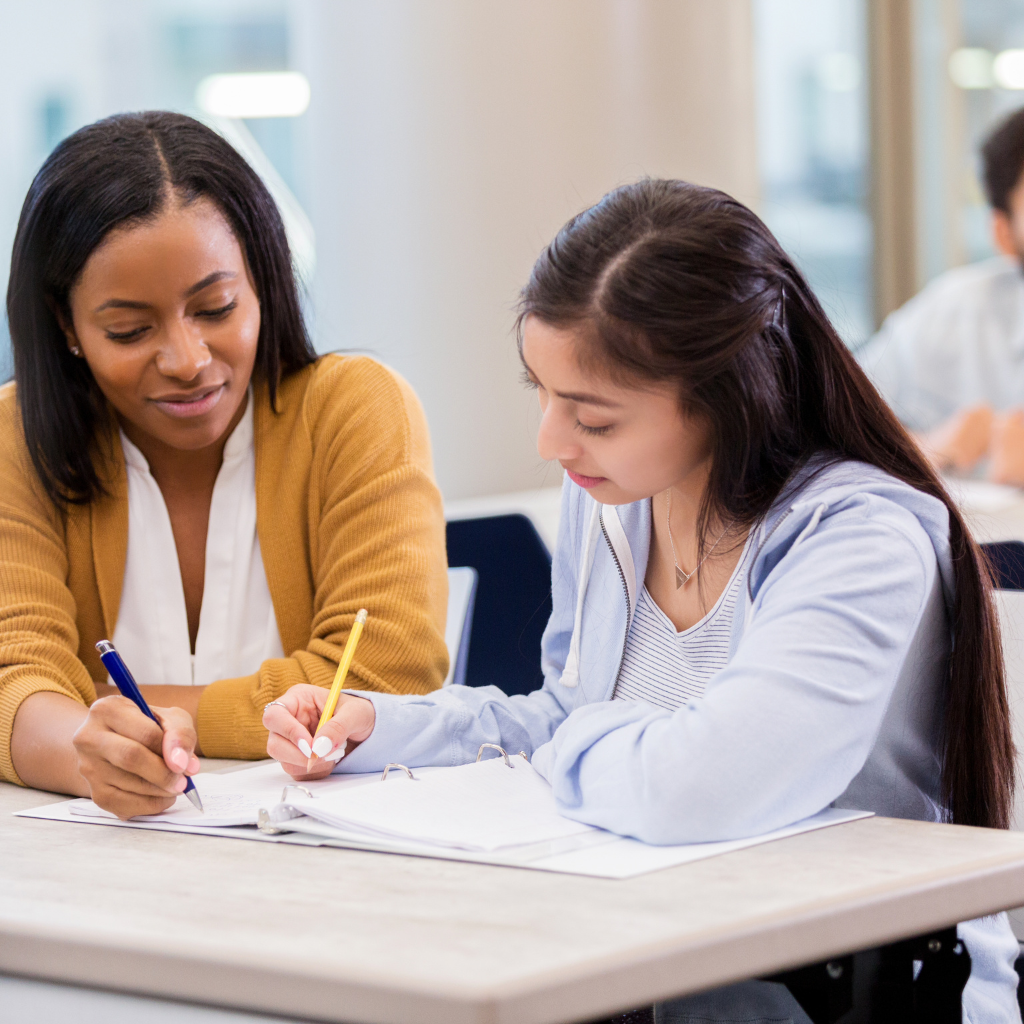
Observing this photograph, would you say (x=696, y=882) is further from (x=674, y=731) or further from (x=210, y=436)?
(x=210, y=436)

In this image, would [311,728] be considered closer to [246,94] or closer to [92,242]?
[92,242]

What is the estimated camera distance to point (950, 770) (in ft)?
3.80

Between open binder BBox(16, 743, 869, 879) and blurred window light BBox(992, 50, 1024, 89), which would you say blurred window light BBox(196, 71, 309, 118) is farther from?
open binder BBox(16, 743, 869, 879)

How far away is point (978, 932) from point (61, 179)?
1235 millimetres

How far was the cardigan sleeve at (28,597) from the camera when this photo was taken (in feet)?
4.55

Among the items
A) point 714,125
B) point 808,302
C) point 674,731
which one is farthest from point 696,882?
point 714,125

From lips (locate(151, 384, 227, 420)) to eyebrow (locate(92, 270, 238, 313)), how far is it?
0.11m

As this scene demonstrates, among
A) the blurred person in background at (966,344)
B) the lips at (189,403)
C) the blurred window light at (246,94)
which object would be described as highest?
the blurred window light at (246,94)

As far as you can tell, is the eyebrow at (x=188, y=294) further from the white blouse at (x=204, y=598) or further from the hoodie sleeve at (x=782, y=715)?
the hoodie sleeve at (x=782, y=715)

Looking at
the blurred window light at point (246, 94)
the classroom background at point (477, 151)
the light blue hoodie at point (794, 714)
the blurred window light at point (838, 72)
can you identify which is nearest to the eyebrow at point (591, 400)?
the light blue hoodie at point (794, 714)

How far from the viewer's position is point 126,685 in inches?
45.6

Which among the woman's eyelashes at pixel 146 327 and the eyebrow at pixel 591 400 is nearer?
the eyebrow at pixel 591 400

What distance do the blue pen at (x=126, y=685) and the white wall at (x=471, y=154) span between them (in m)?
1.48

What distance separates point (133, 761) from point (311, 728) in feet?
0.58
